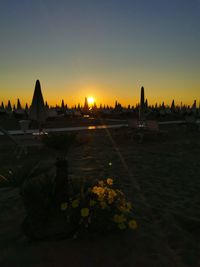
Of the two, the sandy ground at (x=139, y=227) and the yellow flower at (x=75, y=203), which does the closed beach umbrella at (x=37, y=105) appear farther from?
the yellow flower at (x=75, y=203)

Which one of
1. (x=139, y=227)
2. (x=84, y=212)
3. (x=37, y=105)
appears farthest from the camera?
(x=37, y=105)

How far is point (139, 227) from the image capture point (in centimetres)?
361

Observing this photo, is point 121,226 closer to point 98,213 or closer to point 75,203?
point 98,213

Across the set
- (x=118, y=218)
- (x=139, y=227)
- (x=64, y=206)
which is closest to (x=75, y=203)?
(x=64, y=206)

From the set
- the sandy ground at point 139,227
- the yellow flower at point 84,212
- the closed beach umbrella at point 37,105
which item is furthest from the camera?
the closed beach umbrella at point 37,105

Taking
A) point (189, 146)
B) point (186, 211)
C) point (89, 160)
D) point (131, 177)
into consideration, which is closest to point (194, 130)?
point (189, 146)

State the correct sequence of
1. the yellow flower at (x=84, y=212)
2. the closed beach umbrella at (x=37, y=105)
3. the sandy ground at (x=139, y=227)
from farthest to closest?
the closed beach umbrella at (x=37, y=105) < the yellow flower at (x=84, y=212) < the sandy ground at (x=139, y=227)

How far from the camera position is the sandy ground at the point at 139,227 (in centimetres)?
291

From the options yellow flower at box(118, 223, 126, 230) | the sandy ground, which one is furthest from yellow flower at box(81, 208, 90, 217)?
yellow flower at box(118, 223, 126, 230)

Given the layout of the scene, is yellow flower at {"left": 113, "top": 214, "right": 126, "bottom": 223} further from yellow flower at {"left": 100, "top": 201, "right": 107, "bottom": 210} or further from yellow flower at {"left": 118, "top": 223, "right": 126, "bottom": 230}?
yellow flower at {"left": 100, "top": 201, "right": 107, "bottom": 210}

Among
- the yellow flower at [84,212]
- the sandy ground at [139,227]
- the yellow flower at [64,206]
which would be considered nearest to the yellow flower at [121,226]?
the sandy ground at [139,227]

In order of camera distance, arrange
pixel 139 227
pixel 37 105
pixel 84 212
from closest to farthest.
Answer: pixel 84 212 < pixel 139 227 < pixel 37 105

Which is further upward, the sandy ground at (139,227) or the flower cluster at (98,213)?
the flower cluster at (98,213)

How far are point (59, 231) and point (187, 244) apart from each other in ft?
5.45
